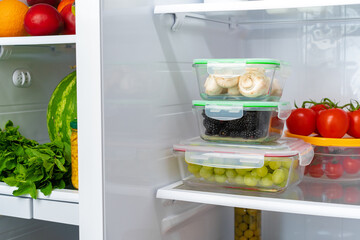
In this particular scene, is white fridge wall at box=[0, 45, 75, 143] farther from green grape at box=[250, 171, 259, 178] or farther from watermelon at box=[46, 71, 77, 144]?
green grape at box=[250, 171, 259, 178]

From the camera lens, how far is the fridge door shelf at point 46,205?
3.78ft

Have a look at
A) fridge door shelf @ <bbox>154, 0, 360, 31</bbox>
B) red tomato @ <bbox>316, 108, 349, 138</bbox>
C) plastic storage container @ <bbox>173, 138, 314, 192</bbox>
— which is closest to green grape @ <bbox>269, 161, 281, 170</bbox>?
plastic storage container @ <bbox>173, 138, 314, 192</bbox>

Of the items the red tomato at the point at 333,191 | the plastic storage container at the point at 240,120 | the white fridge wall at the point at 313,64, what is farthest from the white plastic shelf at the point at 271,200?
the white fridge wall at the point at 313,64

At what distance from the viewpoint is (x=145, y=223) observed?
1.21 meters

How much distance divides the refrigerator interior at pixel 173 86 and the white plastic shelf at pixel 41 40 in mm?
159

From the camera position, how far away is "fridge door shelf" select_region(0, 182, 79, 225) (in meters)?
1.15

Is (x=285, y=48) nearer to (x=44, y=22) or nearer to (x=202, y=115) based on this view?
(x=202, y=115)

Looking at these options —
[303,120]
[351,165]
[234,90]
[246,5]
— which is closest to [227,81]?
[234,90]

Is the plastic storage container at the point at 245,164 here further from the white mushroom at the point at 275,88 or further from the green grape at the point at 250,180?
the white mushroom at the point at 275,88

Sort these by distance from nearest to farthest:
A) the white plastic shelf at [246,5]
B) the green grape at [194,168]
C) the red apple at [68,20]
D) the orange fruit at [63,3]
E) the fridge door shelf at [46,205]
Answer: the white plastic shelf at [246,5] → the fridge door shelf at [46,205] → the green grape at [194,168] → the red apple at [68,20] → the orange fruit at [63,3]

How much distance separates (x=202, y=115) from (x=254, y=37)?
22.0 inches

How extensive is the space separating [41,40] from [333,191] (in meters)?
0.79

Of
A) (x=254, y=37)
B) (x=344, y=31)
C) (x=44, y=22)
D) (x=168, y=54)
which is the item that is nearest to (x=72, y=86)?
(x=44, y=22)

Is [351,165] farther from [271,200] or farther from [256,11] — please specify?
[256,11]
